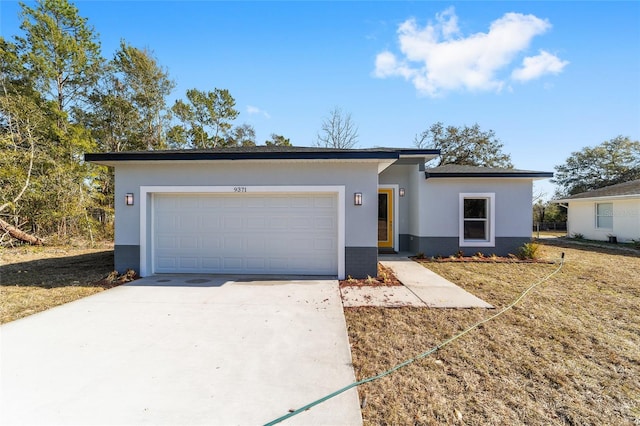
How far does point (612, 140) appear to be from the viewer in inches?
1066

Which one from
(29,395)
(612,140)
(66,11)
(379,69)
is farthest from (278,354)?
(612,140)

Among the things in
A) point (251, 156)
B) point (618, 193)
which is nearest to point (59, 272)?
point (251, 156)

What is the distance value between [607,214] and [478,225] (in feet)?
Answer: 34.0

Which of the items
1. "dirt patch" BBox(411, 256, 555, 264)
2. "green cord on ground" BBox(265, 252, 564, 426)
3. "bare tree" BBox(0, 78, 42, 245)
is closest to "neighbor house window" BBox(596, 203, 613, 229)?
"dirt patch" BBox(411, 256, 555, 264)

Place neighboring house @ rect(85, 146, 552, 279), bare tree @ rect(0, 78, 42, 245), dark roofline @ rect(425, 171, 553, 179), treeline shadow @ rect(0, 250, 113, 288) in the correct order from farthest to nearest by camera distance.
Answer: bare tree @ rect(0, 78, 42, 245) < dark roofline @ rect(425, 171, 553, 179) < neighboring house @ rect(85, 146, 552, 279) < treeline shadow @ rect(0, 250, 113, 288)

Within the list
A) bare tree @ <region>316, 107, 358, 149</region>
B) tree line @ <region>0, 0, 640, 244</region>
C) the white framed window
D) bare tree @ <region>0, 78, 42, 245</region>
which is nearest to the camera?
Result: the white framed window

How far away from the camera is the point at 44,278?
6.78 meters

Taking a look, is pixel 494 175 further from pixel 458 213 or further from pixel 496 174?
pixel 458 213

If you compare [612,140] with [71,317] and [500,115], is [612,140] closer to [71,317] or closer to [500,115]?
[500,115]

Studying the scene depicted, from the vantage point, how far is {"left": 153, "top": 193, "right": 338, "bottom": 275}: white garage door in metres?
6.95

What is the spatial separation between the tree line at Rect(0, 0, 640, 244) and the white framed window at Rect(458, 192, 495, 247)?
14373 mm

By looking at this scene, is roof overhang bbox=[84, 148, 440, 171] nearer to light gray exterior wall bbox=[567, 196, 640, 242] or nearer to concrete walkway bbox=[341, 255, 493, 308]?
concrete walkway bbox=[341, 255, 493, 308]

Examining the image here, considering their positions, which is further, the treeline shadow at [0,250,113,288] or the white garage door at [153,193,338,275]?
the white garage door at [153,193,338,275]

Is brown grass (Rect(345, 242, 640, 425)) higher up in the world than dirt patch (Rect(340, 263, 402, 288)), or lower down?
lower down
